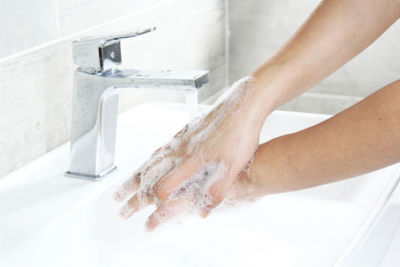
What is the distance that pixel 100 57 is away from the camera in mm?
675

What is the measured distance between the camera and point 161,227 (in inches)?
26.6

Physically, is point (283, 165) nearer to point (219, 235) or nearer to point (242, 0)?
point (219, 235)

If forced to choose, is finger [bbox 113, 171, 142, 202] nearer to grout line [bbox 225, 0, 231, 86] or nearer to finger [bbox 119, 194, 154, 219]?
finger [bbox 119, 194, 154, 219]

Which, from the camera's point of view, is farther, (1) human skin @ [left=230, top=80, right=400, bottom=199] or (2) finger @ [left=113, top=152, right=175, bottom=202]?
(2) finger @ [left=113, top=152, right=175, bottom=202]

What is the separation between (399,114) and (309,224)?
265 millimetres

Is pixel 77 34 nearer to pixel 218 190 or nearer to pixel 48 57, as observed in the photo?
pixel 48 57

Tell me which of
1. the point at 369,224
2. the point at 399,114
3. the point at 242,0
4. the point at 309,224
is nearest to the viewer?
the point at 399,114

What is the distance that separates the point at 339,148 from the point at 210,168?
0.13 metres

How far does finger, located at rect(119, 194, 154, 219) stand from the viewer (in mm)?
618

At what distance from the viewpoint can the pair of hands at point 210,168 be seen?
582 millimetres

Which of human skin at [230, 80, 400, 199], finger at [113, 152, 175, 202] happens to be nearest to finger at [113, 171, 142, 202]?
finger at [113, 152, 175, 202]

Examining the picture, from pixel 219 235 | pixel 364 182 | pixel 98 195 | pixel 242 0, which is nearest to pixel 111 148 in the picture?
pixel 98 195

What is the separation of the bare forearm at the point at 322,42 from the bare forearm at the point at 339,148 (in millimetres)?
85

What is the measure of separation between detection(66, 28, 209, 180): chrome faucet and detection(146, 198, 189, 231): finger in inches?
5.1
